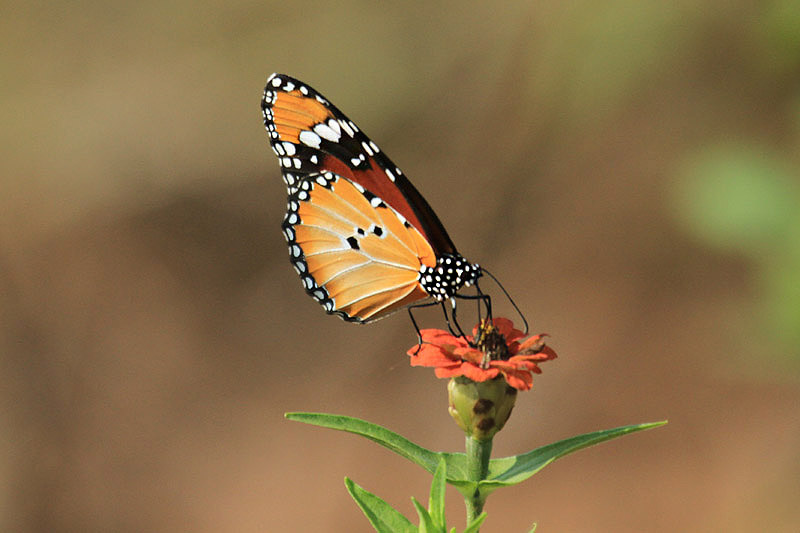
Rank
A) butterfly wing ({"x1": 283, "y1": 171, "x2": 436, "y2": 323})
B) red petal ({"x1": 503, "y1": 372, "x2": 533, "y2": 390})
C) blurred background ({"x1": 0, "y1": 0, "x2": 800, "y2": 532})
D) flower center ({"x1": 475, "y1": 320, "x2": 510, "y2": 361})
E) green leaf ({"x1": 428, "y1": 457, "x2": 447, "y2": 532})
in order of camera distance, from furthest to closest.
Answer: blurred background ({"x1": 0, "y1": 0, "x2": 800, "y2": 532}), butterfly wing ({"x1": 283, "y1": 171, "x2": 436, "y2": 323}), flower center ({"x1": 475, "y1": 320, "x2": 510, "y2": 361}), red petal ({"x1": 503, "y1": 372, "x2": 533, "y2": 390}), green leaf ({"x1": 428, "y1": 457, "x2": 447, "y2": 532})

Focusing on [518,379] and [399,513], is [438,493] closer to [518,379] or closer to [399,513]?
[399,513]

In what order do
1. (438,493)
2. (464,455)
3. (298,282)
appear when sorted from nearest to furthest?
(438,493) < (464,455) < (298,282)

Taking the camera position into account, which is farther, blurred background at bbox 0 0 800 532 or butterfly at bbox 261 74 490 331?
blurred background at bbox 0 0 800 532

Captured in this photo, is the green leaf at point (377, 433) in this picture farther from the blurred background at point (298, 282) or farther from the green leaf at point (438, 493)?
the blurred background at point (298, 282)

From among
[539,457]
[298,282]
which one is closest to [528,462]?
[539,457]

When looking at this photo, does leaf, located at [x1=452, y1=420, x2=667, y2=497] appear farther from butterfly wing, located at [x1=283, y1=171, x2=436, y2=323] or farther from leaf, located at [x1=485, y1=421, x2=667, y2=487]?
butterfly wing, located at [x1=283, y1=171, x2=436, y2=323]

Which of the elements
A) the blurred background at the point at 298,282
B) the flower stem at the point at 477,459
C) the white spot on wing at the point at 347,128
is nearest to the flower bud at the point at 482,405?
the flower stem at the point at 477,459

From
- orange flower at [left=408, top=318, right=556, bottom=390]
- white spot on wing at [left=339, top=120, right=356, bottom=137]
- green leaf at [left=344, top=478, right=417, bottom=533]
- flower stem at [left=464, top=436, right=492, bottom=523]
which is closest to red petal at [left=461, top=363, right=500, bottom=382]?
orange flower at [left=408, top=318, right=556, bottom=390]

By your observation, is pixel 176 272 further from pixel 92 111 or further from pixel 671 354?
pixel 671 354
